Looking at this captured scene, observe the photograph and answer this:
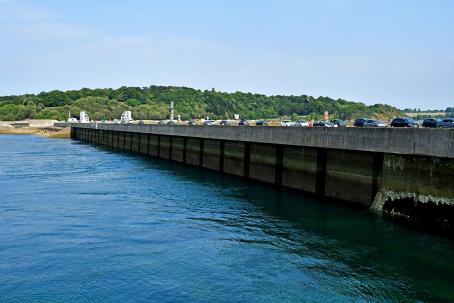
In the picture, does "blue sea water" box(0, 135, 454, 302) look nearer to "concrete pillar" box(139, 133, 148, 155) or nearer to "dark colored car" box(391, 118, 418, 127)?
"dark colored car" box(391, 118, 418, 127)

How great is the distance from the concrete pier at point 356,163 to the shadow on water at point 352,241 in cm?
140

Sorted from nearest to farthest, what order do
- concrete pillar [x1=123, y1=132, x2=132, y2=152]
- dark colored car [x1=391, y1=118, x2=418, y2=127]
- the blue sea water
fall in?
1. the blue sea water
2. dark colored car [x1=391, y1=118, x2=418, y2=127]
3. concrete pillar [x1=123, y1=132, x2=132, y2=152]

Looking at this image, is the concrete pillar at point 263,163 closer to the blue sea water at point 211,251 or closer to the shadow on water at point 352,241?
the blue sea water at point 211,251

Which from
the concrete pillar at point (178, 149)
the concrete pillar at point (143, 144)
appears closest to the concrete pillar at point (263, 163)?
the concrete pillar at point (178, 149)

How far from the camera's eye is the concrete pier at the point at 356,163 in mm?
27406

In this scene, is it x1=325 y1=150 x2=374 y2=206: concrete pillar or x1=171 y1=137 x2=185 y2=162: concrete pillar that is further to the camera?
x1=171 y1=137 x2=185 y2=162: concrete pillar

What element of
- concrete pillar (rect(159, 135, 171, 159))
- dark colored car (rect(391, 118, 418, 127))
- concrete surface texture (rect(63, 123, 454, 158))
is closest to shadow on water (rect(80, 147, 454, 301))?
concrete surface texture (rect(63, 123, 454, 158))

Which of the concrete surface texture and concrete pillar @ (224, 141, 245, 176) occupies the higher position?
the concrete surface texture

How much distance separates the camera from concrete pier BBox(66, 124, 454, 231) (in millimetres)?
27406

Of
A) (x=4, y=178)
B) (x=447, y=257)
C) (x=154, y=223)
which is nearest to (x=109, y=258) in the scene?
(x=154, y=223)

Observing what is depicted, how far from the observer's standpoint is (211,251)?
24547 millimetres

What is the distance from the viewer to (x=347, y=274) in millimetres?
21141

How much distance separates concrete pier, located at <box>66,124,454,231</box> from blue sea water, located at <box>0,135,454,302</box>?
1595 mm

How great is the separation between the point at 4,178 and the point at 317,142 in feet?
111
